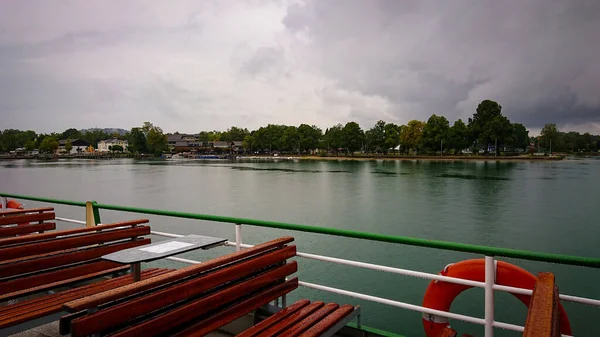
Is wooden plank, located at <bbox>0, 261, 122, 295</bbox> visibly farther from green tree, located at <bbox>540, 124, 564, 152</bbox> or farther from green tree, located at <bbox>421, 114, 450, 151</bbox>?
green tree, located at <bbox>540, 124, 564, 152</bbox>

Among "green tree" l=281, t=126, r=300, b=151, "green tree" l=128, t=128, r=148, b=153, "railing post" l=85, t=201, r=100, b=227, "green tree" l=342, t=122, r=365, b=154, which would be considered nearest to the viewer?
"railing post" l=85, t=201, r=100, b=227

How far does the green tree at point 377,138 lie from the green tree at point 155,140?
85.2 m

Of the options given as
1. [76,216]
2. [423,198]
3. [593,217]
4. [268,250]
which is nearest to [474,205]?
[423,198]

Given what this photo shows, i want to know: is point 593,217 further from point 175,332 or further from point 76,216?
point 76,216

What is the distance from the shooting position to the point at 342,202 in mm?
32844

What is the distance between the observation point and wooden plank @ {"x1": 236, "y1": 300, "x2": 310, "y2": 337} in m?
2.63

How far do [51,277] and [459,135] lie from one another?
103 metres

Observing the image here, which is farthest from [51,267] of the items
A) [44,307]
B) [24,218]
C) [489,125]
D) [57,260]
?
[489,125]

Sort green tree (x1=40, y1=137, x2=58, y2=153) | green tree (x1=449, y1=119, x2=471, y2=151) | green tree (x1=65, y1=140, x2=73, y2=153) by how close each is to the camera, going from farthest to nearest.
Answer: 1. green tree (x1=65, y1=140, x2=73, y2=153)
2. green tree (x1=40, y1=137, x2=58, y2=153)
3. green tree (x1=449, y1=119, x2=471, y2=151)

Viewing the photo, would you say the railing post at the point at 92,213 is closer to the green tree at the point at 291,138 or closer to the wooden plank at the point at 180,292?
the wooden plank at the point at 180,292

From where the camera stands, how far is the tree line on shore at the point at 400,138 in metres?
92.7

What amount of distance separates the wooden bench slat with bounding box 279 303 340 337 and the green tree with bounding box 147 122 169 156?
170 m

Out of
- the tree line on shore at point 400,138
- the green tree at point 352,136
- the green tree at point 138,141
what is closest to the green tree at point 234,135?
the tree line on shore at point 400,138

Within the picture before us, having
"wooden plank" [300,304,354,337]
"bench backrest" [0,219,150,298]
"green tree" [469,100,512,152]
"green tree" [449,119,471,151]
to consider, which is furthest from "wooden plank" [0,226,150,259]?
"green tree" [449,119,471,151]
